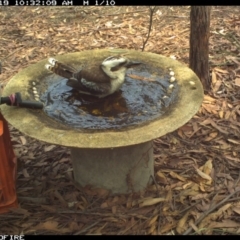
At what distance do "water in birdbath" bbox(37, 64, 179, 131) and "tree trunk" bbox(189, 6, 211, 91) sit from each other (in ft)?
3.34

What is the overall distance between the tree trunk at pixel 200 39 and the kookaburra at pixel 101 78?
53.1 inches

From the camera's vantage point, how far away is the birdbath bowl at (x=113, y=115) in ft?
8.63

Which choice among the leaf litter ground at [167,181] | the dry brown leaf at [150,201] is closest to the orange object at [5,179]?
the leaf litter ground at [167,181]

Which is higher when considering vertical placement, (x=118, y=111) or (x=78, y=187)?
(x=118, y=111)

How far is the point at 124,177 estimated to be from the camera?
3188 mm

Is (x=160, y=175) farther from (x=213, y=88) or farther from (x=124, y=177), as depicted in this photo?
(x=213, y=88)

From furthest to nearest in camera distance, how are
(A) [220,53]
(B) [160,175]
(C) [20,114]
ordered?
(A) [220,53] → (B) [160,175] → (C) [20,114]

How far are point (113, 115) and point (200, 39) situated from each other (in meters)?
1.70

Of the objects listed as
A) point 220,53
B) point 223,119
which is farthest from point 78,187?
point 220,53

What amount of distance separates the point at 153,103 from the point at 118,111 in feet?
0.86

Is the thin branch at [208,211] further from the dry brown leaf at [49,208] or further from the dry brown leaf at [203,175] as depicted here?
the dry brown leaf at [49,208]

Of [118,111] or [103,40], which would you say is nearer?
[118,111]

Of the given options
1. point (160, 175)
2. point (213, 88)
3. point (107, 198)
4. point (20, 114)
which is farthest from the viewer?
point (213, 88)

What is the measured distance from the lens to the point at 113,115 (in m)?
2.92
